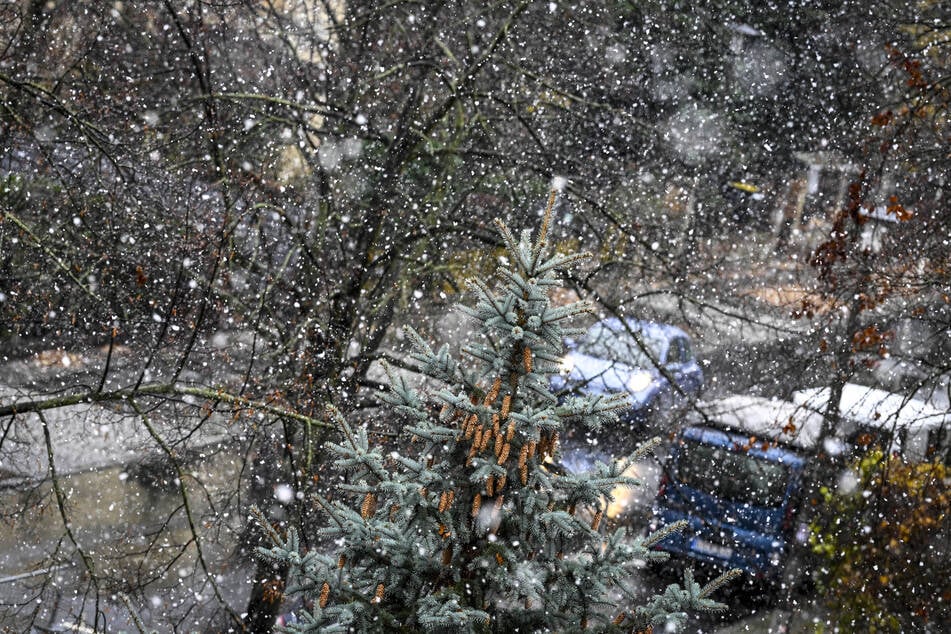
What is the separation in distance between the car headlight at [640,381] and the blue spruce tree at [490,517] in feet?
30.2

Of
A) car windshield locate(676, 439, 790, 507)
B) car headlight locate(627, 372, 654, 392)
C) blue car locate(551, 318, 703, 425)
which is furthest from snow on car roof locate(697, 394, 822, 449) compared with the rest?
car headlight locate(627, 372, 654, 392)

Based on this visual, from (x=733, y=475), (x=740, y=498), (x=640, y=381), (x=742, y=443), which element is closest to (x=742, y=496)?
(x=740, y=498)

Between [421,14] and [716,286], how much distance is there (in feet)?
21.2

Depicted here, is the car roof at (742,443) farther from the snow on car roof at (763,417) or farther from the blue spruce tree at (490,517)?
the blue spruce tree at (490,517)

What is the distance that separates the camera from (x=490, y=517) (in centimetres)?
381

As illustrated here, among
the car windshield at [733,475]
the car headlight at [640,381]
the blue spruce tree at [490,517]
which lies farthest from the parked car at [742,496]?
the blue spruce tree at [490,517]

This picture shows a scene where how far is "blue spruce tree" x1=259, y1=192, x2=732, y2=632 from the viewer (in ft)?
11.9

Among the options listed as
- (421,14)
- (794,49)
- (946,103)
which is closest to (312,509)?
(421,14)

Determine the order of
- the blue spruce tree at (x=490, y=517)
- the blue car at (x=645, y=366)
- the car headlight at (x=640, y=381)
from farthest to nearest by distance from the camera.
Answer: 1. the car headlight at (x=640, y=381)
2. the blue car at (x=645, y=366)
3. the blue spruce tree at (x=490, y=517)

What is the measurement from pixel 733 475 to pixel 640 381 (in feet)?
9.16

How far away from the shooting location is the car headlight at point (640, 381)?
43.1 feet

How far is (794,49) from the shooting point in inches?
502

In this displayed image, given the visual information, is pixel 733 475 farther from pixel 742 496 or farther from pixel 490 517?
pixel 490 517

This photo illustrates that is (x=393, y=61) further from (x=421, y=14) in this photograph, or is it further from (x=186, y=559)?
(x=186, y=559)
